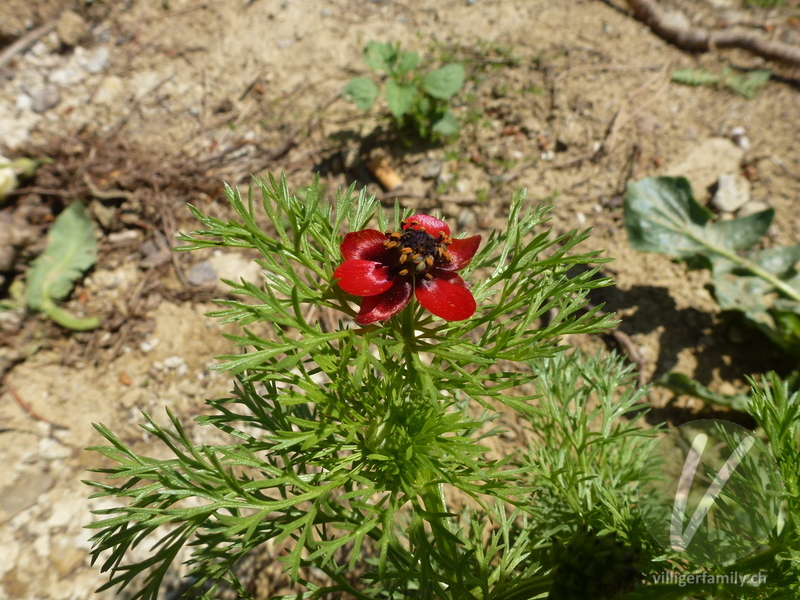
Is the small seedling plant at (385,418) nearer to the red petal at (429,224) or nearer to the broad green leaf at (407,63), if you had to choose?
the red petal at (429,224)

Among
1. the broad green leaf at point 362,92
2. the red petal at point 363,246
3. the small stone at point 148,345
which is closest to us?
the red petal at point 363,246

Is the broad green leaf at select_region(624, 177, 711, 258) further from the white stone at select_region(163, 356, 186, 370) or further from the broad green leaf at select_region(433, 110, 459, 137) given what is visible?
the white stone at select_region(163, 356, 186, 370)

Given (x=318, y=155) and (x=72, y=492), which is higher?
(x=318, y=155)

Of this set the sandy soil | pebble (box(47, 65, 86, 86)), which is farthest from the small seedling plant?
pebble (box(47, 65, 86, 86))

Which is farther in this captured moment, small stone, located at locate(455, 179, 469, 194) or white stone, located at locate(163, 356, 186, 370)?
small stone, located at locate(455, 179, 469, 194)

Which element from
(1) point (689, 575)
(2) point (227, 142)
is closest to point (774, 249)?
(1) point (689, 575)

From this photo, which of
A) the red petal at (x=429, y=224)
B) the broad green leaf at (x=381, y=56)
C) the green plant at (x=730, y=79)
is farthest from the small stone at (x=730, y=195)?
the red petal at (x=429, y=224)

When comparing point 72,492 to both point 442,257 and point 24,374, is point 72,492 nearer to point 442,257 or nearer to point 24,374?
point 24,374
